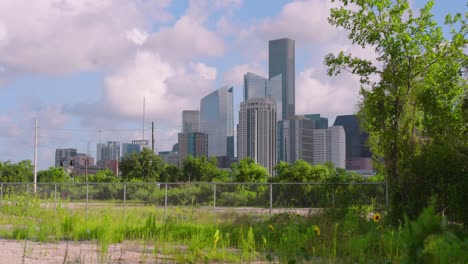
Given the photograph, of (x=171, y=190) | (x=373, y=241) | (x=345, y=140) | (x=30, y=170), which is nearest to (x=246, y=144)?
(x=345, y=140)

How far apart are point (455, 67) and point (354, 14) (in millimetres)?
3501

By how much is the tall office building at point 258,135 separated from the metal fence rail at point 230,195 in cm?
16513

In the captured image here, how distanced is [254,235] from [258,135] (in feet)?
589

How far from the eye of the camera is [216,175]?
207 feet

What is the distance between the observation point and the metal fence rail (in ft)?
60.2

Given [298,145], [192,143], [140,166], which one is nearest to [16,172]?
[140,166]

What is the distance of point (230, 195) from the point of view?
2058cm

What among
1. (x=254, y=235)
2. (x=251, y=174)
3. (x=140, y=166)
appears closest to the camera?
(x=254, y=235)

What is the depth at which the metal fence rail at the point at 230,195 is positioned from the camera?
18.3 metres

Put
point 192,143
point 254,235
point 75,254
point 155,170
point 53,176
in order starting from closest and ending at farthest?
point 75,254 → point 254,235 → point 155,170 → point 53,176 → point 192,143

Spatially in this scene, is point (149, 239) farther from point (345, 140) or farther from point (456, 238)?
point (345, 140)

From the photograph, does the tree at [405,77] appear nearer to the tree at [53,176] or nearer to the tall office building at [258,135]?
the tree at [53,176]

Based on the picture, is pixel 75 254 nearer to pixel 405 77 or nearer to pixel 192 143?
pixel 405 77

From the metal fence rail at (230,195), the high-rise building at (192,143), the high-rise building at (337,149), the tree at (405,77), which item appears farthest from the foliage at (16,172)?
the high-rise building at (337,149)
